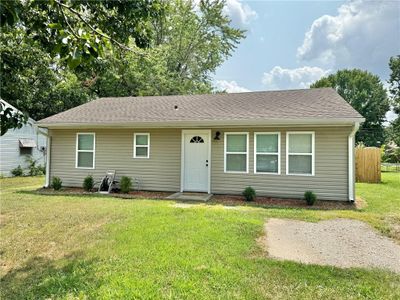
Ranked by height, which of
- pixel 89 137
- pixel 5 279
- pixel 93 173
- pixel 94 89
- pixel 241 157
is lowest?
pixel 5 279

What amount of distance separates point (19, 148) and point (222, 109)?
12800mm

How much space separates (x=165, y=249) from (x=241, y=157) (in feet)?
18.7

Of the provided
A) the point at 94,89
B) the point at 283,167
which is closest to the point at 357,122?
the point at 283,167

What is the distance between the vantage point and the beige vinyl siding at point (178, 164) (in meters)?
8.52

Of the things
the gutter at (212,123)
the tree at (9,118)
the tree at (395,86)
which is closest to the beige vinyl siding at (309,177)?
the gutter at (212,123)

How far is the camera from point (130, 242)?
14.9ft

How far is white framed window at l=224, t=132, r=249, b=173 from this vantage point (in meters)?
9.40

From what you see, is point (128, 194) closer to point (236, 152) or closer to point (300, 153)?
point (236, 152)

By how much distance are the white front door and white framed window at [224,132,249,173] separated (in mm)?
681

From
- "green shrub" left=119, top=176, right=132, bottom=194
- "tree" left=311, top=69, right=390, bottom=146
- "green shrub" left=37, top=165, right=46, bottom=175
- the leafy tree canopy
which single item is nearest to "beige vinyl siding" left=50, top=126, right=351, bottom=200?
"green shrub" left=119, top=176, right=132, bottom=194

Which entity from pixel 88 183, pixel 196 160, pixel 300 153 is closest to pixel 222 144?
pixel 196 160

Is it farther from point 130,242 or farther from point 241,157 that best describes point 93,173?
point 130,242

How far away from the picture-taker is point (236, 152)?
9484 millimetres

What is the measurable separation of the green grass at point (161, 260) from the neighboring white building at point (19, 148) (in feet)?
34.7
